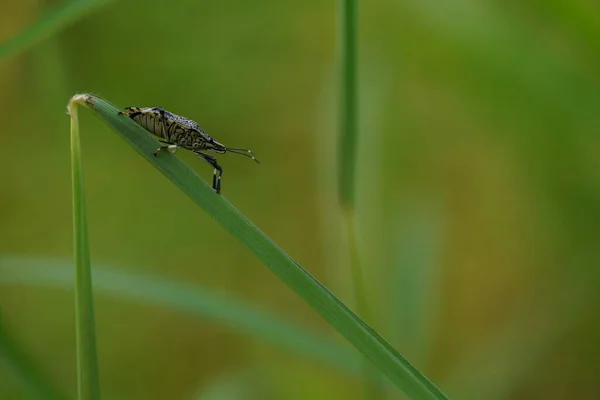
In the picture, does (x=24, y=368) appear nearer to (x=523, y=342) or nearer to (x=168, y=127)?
(x=168, y=127)

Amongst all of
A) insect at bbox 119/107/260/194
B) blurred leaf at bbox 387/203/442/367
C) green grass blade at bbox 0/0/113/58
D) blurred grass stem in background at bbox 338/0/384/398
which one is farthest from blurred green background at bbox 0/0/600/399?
green grass blade at bbox 0/0/113/58

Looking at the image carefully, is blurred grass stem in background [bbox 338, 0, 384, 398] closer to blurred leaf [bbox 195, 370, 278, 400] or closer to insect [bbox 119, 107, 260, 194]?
insect [bbox 119, 107, 260, 194]

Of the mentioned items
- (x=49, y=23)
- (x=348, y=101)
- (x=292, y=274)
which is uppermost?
(x=49, y=23)

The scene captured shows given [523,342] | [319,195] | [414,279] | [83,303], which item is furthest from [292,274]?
[319,195]

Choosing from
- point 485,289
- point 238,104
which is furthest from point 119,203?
point 485,289

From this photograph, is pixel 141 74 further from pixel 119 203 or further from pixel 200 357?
pixel 200 357

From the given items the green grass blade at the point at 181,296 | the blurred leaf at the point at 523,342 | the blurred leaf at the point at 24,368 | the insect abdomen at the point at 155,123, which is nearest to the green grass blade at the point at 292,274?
the insect abdomen at the point at 155,123

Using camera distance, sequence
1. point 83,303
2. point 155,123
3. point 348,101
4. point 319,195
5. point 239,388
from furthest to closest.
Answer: point 319,195, point 239,388, point 348,101, point 155,123, point 83,303
